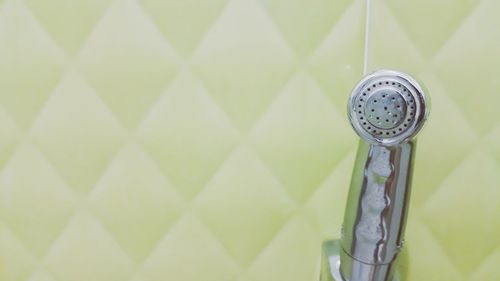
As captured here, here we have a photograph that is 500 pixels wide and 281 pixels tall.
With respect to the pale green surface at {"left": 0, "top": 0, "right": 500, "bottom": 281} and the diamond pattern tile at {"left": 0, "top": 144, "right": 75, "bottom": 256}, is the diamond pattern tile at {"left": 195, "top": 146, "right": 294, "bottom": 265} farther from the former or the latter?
the diamond pattern tile at {"left": 0, "top": 144, "right": 75, "bottom": 256}

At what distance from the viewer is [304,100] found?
25.2 inches

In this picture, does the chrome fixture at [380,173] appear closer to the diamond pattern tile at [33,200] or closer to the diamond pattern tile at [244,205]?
the diamond pattern tile at [244,205]

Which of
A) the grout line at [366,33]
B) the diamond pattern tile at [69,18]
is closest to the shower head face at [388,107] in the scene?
the grout line at [366,33]

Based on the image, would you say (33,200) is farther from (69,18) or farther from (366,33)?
(366,33)

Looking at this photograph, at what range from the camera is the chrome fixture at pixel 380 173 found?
49cm

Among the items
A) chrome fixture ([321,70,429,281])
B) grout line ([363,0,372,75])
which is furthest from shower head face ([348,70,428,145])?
grout line ([363,0,372,75])

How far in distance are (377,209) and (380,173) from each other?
0.04 meters

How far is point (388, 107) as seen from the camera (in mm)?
487

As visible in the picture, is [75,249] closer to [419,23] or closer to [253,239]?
[253,239]

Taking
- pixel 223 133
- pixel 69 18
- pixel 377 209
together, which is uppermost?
pixel 69 18

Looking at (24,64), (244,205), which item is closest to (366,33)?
(244,205)

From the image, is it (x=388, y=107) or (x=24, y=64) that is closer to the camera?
(x=388, y=107)

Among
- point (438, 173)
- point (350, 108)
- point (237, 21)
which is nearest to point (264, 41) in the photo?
point (237, 21)

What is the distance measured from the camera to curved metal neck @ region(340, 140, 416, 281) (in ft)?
1.73
